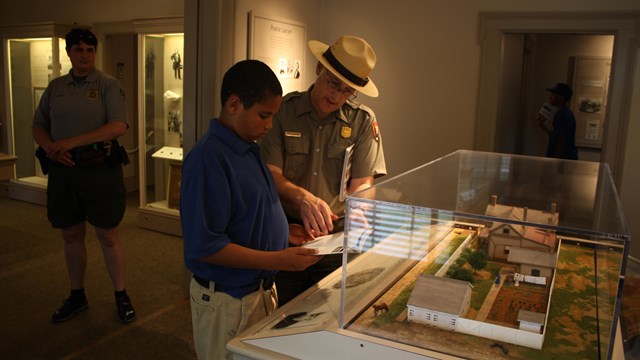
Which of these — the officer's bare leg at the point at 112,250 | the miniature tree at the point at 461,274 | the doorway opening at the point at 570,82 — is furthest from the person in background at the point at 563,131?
the miniature tree at the point at 461,274

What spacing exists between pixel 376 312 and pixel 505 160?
1.58 m

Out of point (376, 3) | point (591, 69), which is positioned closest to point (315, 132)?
point (376, 3)

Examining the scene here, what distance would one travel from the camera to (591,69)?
734 centimetres

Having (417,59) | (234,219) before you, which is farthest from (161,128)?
(234,219)

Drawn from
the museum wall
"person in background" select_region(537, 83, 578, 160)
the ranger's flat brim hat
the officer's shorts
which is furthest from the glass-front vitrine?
"person in background" select_region(537, 83, 578, 160)

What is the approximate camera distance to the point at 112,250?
3623 mm

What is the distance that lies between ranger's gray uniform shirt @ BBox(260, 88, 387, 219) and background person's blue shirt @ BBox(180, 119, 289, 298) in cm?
59

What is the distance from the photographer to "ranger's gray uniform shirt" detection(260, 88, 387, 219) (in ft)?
8.23

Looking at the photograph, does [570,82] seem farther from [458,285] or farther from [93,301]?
[458,285]

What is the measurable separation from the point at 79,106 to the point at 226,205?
227cm

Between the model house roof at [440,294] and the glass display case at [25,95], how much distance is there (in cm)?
645

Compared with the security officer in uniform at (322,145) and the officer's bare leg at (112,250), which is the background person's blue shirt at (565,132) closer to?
the security officer in uniform at (322,145)

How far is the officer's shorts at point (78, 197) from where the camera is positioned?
350 centimetres

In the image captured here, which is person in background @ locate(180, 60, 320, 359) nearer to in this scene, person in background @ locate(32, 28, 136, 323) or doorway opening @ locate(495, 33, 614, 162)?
person in background @ locate(32, 28, 136, 323)
